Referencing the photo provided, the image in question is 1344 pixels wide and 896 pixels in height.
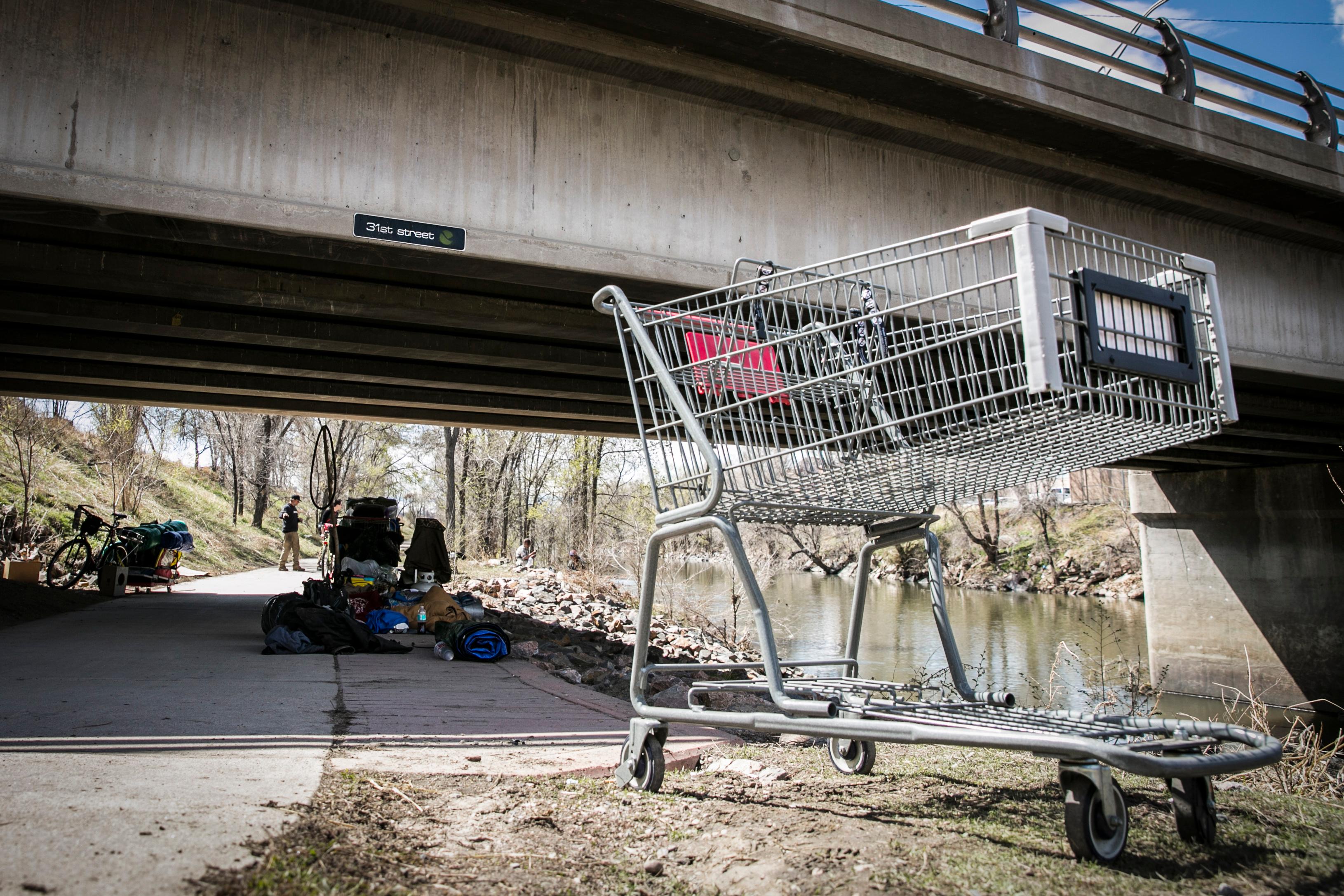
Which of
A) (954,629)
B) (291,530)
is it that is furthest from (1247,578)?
(291,530)

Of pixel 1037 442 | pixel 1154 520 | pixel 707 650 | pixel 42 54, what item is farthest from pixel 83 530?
pixel 1154 520

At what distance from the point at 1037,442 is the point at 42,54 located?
5.69 metres

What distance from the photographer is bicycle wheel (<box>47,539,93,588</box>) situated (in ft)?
43.5

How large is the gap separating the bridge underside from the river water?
154 inches

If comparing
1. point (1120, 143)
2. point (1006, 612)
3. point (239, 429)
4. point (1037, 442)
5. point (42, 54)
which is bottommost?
point (1006, 612)

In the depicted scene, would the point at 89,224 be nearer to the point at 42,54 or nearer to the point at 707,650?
the point at 42,54

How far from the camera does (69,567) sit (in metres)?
14.4

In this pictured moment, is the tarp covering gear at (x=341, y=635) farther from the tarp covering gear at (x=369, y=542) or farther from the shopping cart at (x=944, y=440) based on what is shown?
the shopping cart at (x=944, y=440)

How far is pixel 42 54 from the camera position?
4.93 m

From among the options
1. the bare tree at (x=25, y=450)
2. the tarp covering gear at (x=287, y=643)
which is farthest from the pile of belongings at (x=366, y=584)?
the bare tree at (x=25, y=450)

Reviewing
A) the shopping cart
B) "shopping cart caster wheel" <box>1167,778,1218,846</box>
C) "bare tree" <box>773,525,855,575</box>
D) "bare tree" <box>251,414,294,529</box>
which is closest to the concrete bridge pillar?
→ "bare tree" <box>773,525,855,575</box>

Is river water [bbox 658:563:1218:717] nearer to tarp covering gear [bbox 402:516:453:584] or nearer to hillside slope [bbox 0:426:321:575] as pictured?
tarp covering gear [bbox 402:516:453:584]

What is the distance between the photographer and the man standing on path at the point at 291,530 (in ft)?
67.2

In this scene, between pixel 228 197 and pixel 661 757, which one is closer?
pixel 661 757
